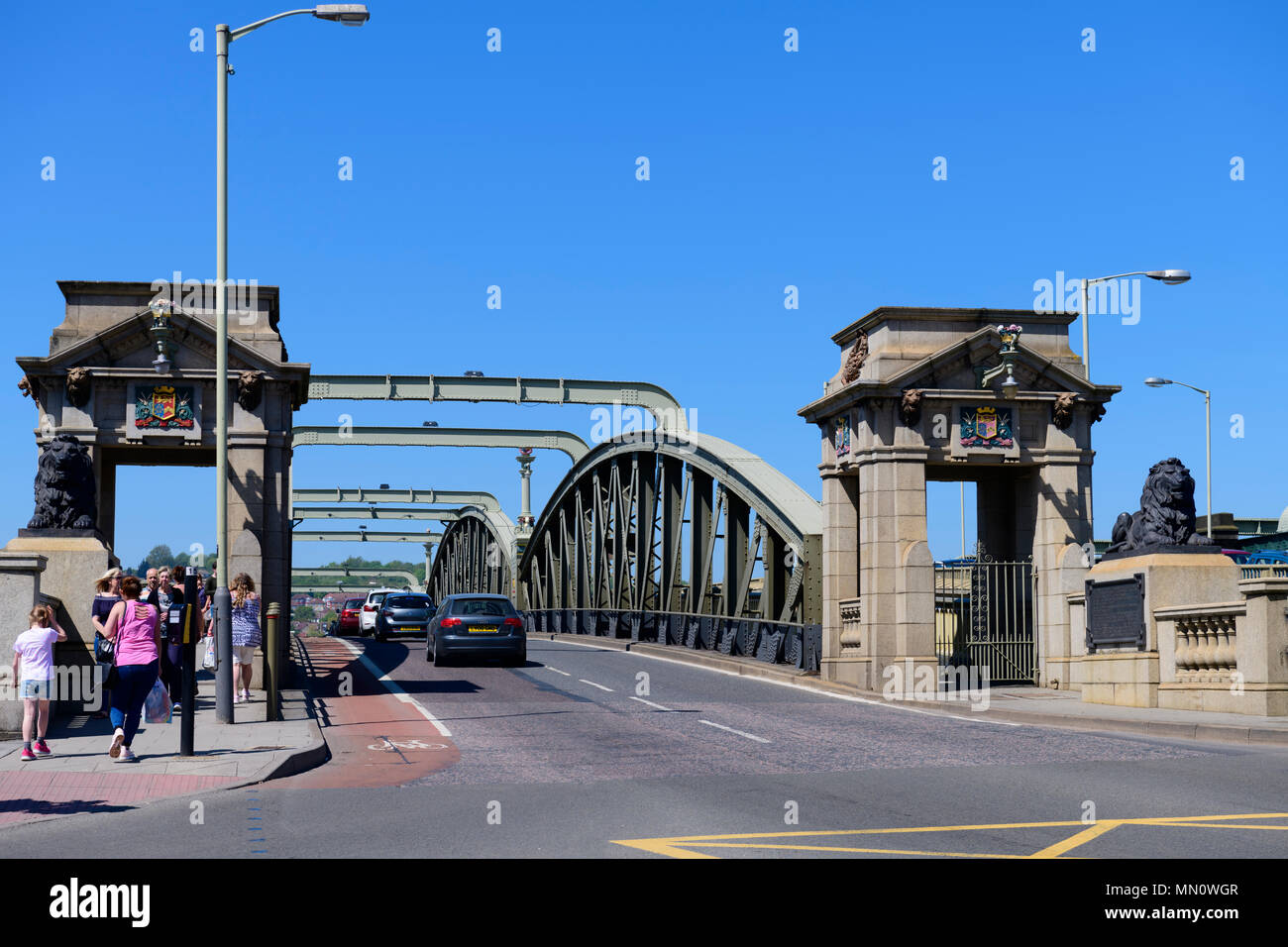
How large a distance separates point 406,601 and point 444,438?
1312 centimetres

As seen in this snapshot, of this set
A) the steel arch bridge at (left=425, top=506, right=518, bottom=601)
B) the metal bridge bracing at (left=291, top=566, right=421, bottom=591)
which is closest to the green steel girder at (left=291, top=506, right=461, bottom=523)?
the steel arch bridge at (left=425, top=506, right=518, bottom=601)

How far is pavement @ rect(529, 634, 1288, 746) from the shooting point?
15.2 m

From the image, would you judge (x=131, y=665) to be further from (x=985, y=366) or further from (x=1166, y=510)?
(x=985, y=366)

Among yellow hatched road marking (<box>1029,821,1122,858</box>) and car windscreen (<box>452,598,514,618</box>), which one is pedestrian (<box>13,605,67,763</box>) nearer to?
yellow hatched road marking (<box>1029,821,1122,858</box>)

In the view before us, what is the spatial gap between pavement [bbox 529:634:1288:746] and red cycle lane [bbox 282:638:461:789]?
285 inches

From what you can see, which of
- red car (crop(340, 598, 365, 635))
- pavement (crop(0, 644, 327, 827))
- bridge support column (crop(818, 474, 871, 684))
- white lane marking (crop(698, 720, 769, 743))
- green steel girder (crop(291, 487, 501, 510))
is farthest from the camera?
green steel girder (crop(291, 487, 501, 510))

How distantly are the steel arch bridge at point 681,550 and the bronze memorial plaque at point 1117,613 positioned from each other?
561 cm

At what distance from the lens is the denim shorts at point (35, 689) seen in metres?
13.4

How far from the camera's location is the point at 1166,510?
2002 cm

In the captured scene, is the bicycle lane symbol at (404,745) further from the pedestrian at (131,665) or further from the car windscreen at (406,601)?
the car windscreen at (406,601)

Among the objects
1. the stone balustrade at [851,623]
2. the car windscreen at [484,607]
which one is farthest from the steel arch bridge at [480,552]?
the stone balustrade at [851,623]

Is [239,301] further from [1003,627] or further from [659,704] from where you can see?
[1003,627]

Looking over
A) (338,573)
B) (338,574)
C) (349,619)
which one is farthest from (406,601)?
(338,574)

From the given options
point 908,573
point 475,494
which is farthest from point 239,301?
point 475,494
